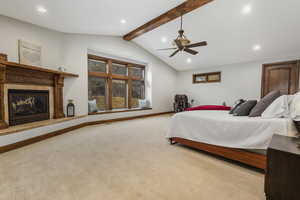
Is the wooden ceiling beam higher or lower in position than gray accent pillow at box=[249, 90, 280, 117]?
higher

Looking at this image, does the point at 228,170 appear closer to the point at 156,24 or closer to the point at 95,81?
the point at 156,24

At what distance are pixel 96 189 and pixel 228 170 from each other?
1.71 m

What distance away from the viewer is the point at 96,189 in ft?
4.74

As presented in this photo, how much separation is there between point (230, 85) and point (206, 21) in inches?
125

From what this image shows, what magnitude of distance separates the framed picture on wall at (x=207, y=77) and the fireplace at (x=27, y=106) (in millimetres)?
6298

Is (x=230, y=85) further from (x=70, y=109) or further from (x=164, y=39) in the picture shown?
(x=70, y=109)

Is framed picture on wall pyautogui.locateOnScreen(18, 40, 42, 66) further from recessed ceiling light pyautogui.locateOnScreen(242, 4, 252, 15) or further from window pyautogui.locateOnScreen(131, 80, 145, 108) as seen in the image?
recessed ceiling light pyautogui.locateOnScreen(242, 4, 252, 15)

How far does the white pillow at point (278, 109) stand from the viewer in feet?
5.67

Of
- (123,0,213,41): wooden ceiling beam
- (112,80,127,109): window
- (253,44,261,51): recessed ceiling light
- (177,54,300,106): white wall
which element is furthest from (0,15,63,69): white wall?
(253,44,261,51): recessed ceiling light

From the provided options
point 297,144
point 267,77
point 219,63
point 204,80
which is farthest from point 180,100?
point 297,144

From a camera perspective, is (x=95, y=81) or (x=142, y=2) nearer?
(x=142, y=2)

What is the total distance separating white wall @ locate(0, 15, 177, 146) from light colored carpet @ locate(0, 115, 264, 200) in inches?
39.2

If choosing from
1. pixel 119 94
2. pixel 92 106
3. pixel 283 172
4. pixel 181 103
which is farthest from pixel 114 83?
pixel 283 172

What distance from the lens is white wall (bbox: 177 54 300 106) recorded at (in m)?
5.22
